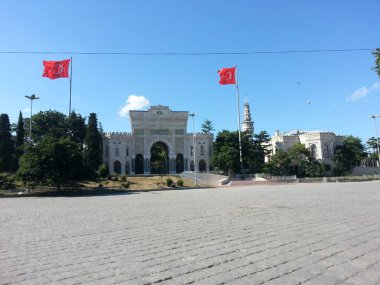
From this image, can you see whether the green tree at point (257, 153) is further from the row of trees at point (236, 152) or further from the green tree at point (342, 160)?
the green tree at point (342, 160)

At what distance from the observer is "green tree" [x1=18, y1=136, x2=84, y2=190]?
25.5 m

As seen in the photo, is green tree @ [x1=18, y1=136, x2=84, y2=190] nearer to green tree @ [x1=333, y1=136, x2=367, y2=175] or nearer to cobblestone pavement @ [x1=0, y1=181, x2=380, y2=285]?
cobblestone pavement @ [x1=0, y1=181, x2=380, y2=285]

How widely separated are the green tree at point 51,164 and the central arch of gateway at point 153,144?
3180cm

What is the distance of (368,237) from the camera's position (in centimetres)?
663

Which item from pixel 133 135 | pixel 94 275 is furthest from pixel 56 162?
pixel 133 135

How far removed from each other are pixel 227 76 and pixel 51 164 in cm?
2859

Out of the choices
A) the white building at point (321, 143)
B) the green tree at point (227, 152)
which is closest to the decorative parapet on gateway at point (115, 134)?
the green tree at point (227, 152)

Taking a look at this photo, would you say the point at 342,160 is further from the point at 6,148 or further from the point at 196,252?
the point at 196,252

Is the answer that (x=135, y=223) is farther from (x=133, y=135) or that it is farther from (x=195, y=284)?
(x=133, y=135)

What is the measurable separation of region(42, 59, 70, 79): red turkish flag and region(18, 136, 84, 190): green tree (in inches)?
365

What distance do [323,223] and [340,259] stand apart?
3.50 meters

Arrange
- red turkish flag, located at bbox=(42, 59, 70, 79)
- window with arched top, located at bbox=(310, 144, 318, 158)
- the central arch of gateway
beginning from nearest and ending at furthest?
1. red turkish flag, located at bbox=(42, 59, 70, 79)
2. the central arch of gateway
3. window with arched top, located at bbox=(310, 144, 318, 158)

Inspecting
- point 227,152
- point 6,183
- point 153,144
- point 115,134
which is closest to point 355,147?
point 227,152

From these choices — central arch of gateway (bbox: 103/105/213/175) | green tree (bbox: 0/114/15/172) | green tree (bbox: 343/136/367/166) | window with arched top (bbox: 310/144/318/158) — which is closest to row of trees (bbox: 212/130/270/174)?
central arch of gateway (bbox: 103/105/213/175)
